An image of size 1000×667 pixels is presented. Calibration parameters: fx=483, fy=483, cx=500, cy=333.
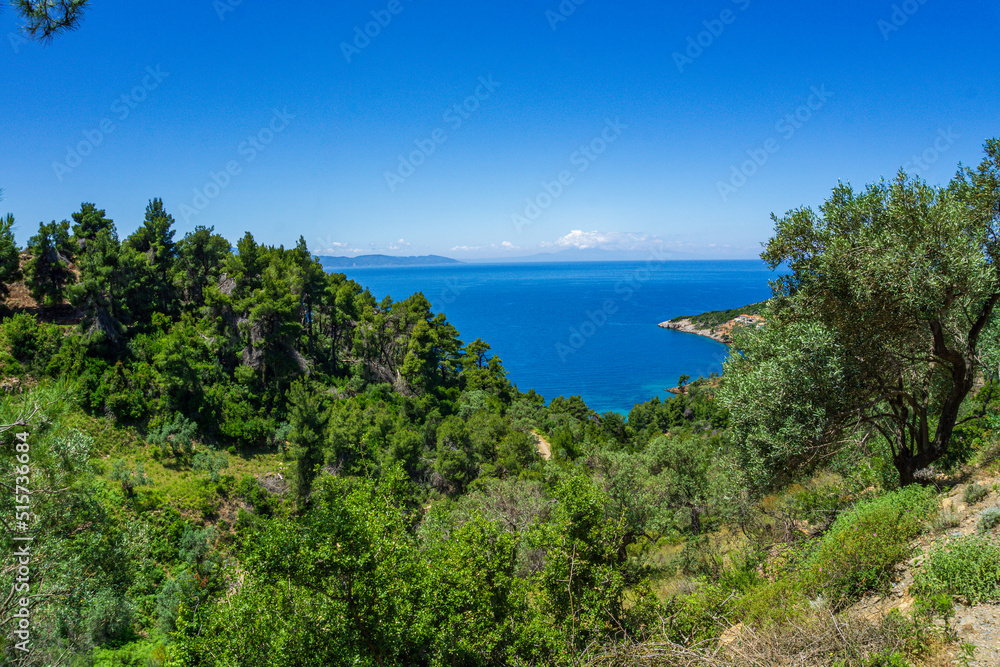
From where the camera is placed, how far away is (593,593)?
8.54 metres

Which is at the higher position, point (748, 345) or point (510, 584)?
point (748, 345)

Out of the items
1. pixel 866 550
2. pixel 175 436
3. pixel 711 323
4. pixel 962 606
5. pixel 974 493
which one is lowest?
pixel 711 323

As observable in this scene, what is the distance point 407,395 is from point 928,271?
37.1 m

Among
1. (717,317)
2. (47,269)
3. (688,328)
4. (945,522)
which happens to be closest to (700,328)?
(688,328)

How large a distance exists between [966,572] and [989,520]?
1393 millimetres

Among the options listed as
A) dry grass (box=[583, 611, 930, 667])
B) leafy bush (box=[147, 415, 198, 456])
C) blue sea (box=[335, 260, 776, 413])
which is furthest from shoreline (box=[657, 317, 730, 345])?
dry grass (box=[583, 611, 930, 667])

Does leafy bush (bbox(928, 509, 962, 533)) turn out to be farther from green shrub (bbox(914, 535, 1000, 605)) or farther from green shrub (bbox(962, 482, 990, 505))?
green shrub (bbox(914, 535, 1000, 605))

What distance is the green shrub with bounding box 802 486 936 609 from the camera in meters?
6.99

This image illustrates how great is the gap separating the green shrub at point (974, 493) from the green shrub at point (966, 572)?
1856 mm

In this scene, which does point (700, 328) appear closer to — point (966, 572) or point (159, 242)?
point (159, 242)

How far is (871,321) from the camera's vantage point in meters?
8.60

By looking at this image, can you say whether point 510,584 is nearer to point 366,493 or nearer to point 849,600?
point 366,493

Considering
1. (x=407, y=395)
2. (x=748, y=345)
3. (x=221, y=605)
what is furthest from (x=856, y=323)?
(x=407, y=395)

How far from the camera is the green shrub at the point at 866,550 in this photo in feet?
22.9
